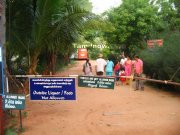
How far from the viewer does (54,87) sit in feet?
31.9

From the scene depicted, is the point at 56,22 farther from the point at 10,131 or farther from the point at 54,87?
the point at 10,131

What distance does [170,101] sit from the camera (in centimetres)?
1434

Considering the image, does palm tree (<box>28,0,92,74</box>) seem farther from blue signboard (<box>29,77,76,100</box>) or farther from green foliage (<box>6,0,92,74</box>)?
blue signboard (<box>29,77,76,100</box>)

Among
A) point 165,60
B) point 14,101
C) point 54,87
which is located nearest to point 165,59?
point 165,60


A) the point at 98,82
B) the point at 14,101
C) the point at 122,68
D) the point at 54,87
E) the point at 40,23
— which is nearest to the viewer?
the point at 14,101

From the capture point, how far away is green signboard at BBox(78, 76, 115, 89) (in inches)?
370

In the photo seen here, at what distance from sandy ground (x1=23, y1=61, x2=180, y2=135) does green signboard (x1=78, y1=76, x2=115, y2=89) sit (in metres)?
1.10

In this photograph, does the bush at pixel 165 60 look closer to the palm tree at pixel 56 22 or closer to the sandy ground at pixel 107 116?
the sandy ground at pixel 107 116

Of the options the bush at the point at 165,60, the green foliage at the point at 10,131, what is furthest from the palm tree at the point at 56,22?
the bush at the point at 165,60

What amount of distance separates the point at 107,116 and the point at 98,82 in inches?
80.4

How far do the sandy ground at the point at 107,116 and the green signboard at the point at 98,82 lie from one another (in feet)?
3.61

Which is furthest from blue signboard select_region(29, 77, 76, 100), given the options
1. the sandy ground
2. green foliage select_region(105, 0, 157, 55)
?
green foliage select_region(105, 0, 157, 55)

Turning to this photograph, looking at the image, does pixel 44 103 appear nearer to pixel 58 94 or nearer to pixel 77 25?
pixel 77 25

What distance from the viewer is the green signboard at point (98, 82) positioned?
30.9 ft
